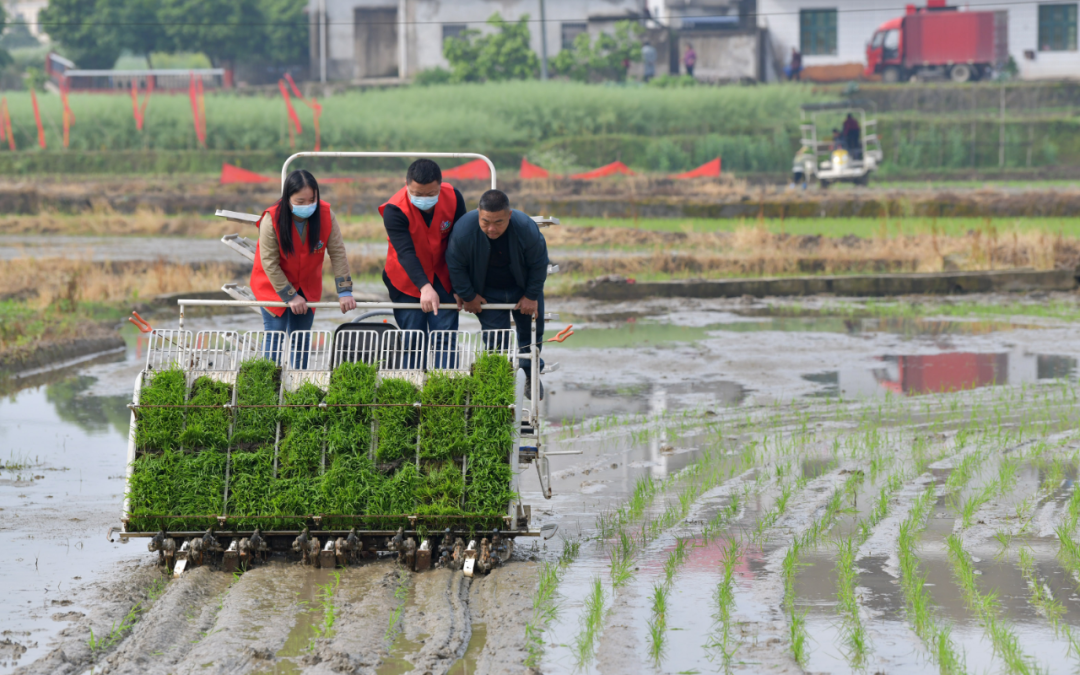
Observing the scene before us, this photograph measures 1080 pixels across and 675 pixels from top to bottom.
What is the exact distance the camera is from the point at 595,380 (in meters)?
12.9

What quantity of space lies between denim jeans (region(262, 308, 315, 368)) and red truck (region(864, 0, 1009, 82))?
49.9 metres

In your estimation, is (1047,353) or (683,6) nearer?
(1047,353)

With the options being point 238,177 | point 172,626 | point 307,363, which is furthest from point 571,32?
point 172,626

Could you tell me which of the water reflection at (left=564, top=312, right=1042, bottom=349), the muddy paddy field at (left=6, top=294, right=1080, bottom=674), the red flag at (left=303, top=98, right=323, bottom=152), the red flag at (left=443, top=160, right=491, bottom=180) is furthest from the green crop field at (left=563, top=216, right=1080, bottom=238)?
the red flag at (left=303, top=98, right=323, bottom=152)

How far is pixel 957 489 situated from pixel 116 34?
201ft

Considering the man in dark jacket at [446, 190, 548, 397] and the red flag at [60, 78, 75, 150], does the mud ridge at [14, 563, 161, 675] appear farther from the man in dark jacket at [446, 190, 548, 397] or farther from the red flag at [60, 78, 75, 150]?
the red flag at [60, 78, 75, 150]

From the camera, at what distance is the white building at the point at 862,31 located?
53.7 m

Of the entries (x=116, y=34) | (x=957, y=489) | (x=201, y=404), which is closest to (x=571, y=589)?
(x=201, y=404)

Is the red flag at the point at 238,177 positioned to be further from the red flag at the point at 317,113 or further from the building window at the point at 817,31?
the building window at the point at 817,31

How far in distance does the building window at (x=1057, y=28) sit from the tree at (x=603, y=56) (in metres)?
17.3

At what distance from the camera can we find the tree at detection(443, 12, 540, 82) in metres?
56.2

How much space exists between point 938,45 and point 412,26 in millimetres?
23575

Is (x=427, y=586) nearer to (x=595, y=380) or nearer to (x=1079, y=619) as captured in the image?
(x=1079, y=619)

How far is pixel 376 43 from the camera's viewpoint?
59656mm
